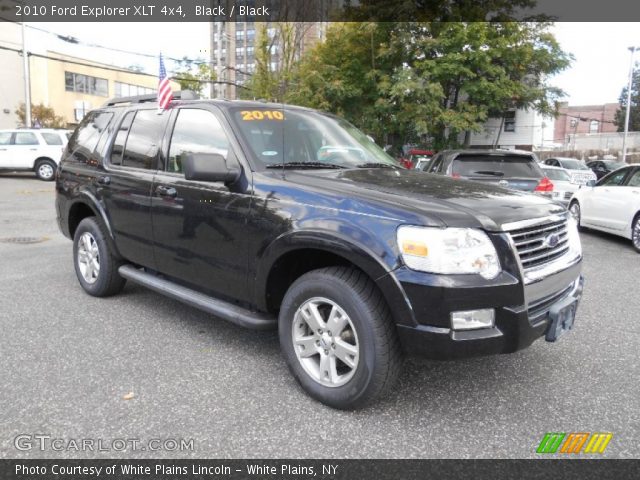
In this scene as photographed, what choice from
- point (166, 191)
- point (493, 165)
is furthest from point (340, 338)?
point (493, 165)

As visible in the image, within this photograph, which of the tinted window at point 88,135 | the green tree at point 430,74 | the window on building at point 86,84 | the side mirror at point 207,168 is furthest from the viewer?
the window on building at point 86,84

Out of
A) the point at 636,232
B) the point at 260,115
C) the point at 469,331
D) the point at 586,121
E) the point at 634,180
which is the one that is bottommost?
the point at 636,232

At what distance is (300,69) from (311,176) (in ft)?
61.2

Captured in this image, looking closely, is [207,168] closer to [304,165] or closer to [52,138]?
[304,165]

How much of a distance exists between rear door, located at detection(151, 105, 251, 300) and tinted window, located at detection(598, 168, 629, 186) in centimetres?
803

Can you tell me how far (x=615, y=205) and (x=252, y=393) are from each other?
8070 mm

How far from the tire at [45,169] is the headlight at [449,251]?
19456 millimetres

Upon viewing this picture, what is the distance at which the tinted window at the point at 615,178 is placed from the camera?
30.0 feet

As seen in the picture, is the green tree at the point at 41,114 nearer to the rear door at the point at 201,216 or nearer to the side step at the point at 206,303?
the side step at the point at 206,303

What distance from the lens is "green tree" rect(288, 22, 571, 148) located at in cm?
2062

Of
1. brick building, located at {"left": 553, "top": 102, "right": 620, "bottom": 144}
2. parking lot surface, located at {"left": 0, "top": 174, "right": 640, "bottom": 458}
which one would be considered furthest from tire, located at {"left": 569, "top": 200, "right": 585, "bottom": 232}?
brick building, located at {"left": 553, "top": 102, "right": 620, "bottom": 144}

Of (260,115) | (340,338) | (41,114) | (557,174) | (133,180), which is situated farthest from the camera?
(41,114)

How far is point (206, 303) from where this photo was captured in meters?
3.75

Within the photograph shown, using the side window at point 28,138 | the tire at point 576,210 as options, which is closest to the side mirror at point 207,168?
the tire at point 576,210
